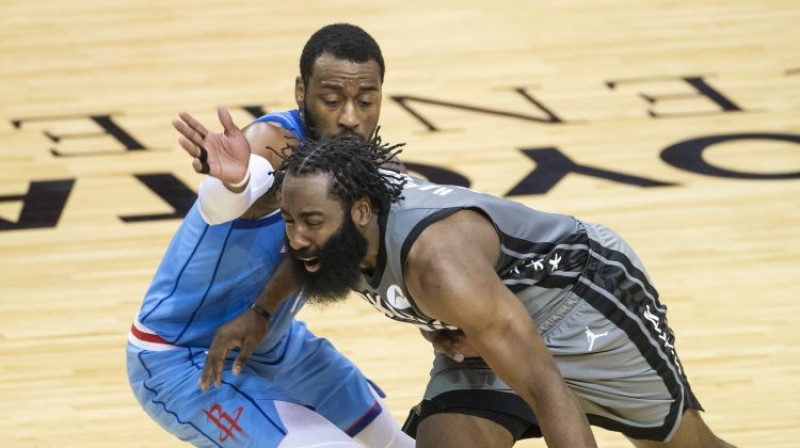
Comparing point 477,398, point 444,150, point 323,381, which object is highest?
point 477,398

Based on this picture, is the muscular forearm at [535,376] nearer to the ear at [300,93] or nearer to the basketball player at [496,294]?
the basketball player at [496,294]

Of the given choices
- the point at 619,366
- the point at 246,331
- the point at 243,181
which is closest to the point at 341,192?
the point at 243,181

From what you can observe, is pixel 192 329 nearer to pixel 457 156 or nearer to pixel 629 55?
pixel 457 156

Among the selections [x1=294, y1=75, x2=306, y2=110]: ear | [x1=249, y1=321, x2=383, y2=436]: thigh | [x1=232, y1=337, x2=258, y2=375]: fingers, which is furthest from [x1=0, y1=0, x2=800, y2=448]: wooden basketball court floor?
[x1=294, y1=75, x2=306, y2=110]: ear

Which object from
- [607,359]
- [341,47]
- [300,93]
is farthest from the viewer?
[300,93]

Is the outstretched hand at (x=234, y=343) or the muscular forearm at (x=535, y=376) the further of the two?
the outstretched hand at (x=234, y=343)

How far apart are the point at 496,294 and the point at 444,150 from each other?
3.91m

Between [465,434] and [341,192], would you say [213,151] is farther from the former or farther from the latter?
[465,434]

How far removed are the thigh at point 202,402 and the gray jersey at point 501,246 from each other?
1.22 ft

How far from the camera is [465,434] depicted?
3.39 m

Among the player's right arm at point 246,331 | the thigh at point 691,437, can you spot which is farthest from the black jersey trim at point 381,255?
the thigh at point 691,437

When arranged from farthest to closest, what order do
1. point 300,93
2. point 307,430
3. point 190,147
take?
point 300,93
point 307,430
point 190,147

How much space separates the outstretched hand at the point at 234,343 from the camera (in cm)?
333

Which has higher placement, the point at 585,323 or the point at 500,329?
the point at 500,329
